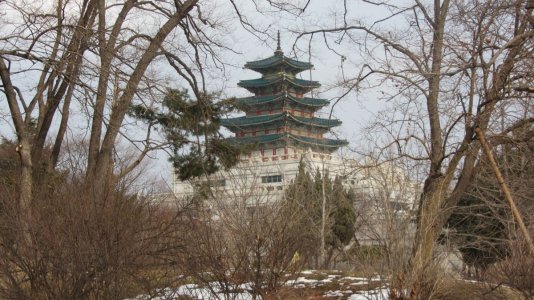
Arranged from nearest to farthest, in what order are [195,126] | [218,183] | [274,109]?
[195,126], [218,183], [274,109]

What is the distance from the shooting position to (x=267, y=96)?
41.1 m

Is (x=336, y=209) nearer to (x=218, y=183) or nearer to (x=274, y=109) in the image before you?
(x=218, y=183)

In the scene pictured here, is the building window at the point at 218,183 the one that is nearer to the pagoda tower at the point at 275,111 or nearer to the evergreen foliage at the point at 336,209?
the evergreen foliage at the point at 336,209

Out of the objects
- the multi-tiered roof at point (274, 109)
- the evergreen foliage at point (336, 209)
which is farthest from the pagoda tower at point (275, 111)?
the evergreen foliage at point (336, 209)

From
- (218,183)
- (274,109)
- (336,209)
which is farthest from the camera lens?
(274,109)

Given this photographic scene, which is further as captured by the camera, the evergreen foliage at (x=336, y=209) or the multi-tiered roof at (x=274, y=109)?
the multi-tiered roof at (x=274, y=109)

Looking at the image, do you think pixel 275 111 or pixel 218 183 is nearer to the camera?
pixel 218 183

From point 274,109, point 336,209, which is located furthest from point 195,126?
point 274,109

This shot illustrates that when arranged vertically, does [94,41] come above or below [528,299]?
above

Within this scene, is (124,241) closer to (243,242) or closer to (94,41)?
(243,242)

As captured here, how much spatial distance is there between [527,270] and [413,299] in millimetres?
1397

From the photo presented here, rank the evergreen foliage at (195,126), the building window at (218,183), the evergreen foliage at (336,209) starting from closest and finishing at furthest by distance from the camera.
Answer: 1. the evergreen foliage at (195,126)
2. the building window at (218,183)
3. the evergreen foliage at (336,209)

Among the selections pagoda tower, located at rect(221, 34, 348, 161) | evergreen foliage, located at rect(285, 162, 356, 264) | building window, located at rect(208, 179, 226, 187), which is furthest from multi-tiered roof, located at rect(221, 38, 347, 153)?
building window, located at rect(208, 179, 226, 187)

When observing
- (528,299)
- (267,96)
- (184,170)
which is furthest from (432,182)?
(267,96)
